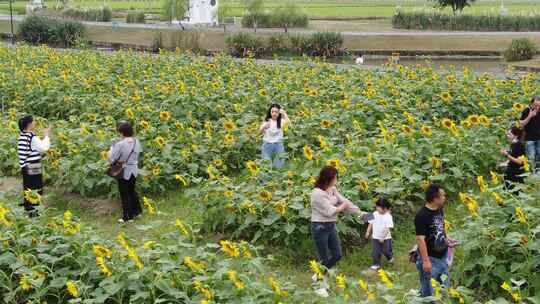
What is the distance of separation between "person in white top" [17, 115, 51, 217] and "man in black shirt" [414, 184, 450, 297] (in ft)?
15.5

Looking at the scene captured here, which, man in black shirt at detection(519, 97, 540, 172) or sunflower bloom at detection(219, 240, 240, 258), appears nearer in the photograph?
sunflower bloom at detection(219, 240, 240, 258)

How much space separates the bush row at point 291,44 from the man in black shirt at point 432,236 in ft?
92.1

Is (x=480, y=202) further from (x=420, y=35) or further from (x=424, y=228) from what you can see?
(x=420, y=35)

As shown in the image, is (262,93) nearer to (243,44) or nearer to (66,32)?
(243,44)

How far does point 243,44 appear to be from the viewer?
111ft

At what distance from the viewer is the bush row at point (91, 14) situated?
48688 mm

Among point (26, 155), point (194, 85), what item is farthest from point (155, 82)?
point (26, 155)

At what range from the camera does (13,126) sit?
38.5 feet

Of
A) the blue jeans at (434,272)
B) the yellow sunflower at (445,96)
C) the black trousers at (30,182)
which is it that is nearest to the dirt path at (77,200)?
the black trousers at (30,182)

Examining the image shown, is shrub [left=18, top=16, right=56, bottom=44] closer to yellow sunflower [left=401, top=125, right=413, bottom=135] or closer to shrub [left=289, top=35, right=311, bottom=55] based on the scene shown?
shrub [left=289, top=35, right=311, bottom=55]

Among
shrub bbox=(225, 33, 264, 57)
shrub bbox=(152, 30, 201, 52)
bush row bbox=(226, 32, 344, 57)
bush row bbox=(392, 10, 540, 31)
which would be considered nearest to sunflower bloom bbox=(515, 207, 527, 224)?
bush row bbox=(226, 32, 344, 57)

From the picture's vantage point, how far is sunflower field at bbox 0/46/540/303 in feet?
19.4

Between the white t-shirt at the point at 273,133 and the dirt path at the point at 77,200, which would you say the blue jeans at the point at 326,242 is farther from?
the dirt path at the point at 77,200

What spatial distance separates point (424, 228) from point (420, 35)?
31962mm
